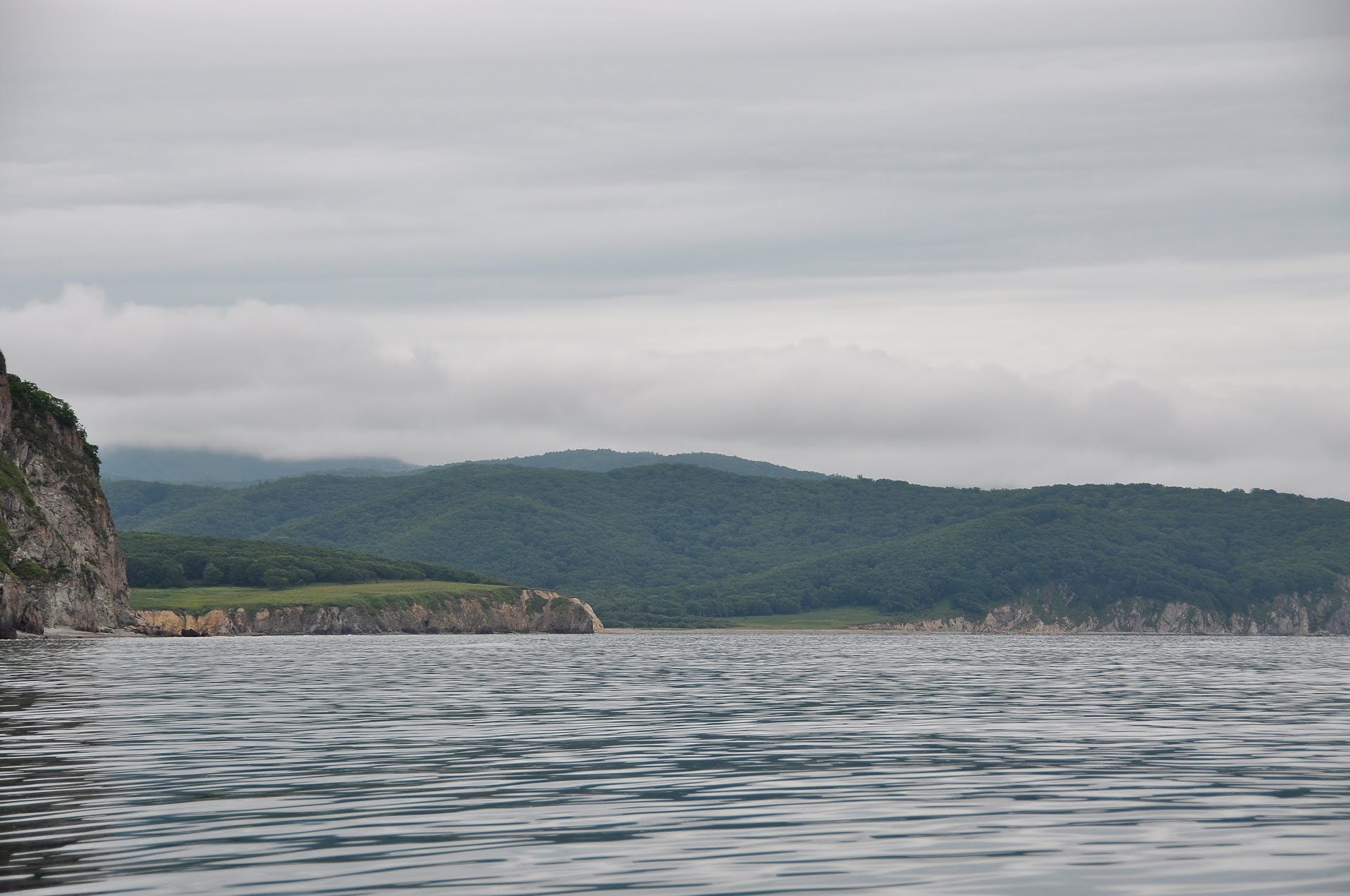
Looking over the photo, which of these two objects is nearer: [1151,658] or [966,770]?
[966,770]

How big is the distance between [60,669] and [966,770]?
2772 inches

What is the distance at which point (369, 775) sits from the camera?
36.7m

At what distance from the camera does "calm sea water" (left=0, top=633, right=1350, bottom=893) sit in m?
23.7

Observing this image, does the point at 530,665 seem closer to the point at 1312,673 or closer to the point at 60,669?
the point at 60,669

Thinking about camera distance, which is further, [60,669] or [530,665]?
[530,665]

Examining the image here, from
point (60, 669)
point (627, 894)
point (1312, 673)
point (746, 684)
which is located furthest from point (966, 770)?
point (1312, 673)

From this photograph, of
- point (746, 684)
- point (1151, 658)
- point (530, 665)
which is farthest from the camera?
point (1151, 658)

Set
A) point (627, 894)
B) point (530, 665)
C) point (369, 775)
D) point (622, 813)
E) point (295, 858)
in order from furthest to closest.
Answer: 1. point (530, 665)
2. point (369, 775)
3. point (622, 813)
4. point (295, 858)
5. point (627, 894)

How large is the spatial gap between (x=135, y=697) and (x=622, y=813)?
4332 cm

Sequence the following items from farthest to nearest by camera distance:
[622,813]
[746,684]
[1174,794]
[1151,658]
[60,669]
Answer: [1151,658]
[60,669]
[746,684]
[1174,794]
[622,813]

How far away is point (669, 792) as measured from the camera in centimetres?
3391

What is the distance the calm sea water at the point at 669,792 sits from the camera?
2369 cm

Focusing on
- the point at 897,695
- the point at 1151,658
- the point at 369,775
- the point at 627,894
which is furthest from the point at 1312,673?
the point at 627,894

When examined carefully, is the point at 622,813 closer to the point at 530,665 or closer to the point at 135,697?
the point at 135,697
